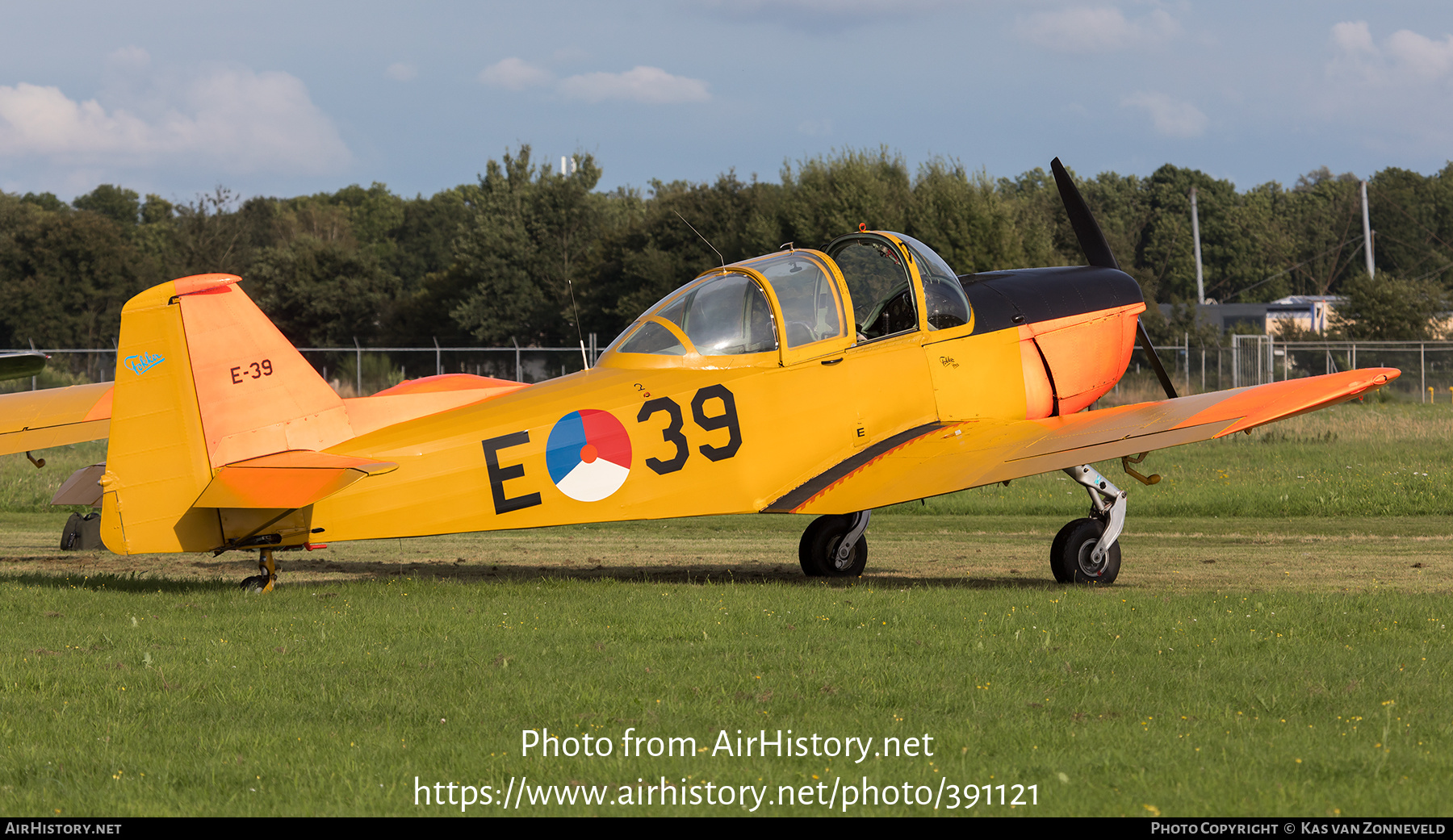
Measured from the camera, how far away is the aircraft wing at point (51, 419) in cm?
1082

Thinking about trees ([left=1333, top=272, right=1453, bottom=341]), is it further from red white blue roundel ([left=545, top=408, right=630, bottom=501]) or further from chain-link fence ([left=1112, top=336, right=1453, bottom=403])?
red white blue roundel ([left=545, top=408, right=630, bottom=501])

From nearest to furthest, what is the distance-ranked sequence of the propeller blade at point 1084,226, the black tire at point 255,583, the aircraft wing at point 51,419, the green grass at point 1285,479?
the black tire at point 255,583 < the aircraft wing at point 51,419 < the propeller blade at point 1084,226 < the green grass at point 1285,479

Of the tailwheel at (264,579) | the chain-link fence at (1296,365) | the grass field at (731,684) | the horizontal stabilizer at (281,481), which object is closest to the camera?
the grass field at (731,684)

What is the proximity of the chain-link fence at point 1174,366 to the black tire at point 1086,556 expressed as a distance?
2473 cm

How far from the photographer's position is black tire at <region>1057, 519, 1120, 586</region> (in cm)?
1020

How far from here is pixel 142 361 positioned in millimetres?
8508

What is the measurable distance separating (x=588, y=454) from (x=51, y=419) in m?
5.23

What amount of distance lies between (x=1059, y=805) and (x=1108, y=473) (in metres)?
17.5

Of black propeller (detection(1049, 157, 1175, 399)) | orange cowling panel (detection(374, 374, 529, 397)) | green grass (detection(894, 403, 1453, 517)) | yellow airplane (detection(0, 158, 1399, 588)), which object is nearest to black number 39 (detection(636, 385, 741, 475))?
yellow airplane (detection(0, 158, 1399, 588))

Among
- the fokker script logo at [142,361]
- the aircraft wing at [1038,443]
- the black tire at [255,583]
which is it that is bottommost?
the black tire at [255,583]

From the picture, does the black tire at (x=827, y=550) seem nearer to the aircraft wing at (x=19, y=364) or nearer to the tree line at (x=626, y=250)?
the aircraft wing at (x=19, y=364)

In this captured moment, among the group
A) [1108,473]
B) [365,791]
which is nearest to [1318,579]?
[365,791]

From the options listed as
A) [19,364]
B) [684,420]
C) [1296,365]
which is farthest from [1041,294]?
[1296,365]

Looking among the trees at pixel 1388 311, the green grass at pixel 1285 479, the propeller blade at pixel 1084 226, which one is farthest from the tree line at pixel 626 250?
the propeller blade at pixel 1084 226
